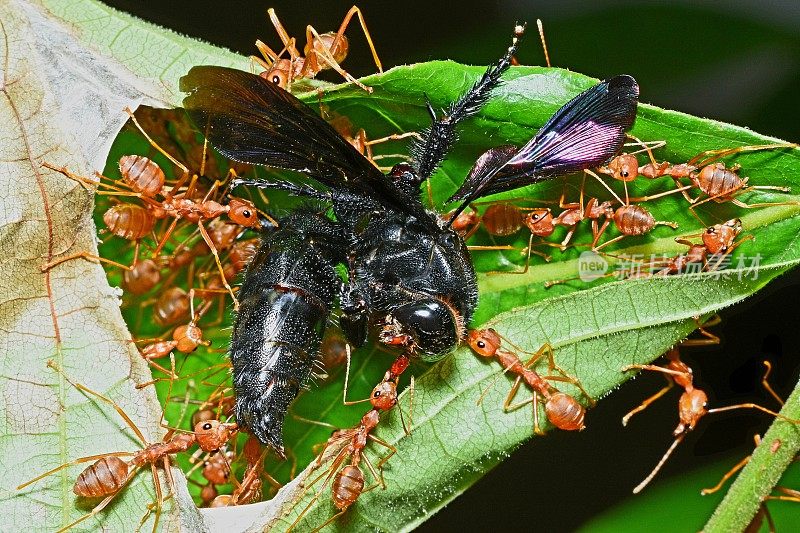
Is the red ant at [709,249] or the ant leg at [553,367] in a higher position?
the red ant at [709,249]

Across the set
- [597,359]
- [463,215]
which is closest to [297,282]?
[463,215]

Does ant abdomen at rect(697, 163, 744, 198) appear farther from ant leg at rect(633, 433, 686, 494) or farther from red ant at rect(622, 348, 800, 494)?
ant leg at rect(633, 433, 686, 494)

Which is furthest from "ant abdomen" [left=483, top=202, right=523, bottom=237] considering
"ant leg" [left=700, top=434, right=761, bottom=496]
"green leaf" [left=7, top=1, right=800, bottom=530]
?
"ant leg" [left=700, top=434, right=761, bottom=496]

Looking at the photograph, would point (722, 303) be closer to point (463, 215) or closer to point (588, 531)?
point (463, 215)

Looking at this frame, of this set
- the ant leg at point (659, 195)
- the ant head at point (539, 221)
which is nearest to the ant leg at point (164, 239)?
the ant head at point (539, 221)

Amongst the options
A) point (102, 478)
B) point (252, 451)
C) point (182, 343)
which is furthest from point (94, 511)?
point (182, 343)

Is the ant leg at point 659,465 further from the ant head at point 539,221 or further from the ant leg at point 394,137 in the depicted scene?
the ant leg at point 394,137
